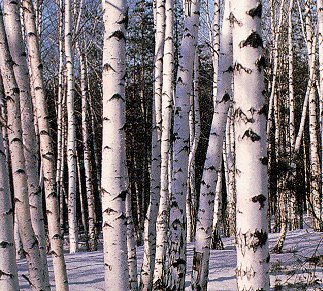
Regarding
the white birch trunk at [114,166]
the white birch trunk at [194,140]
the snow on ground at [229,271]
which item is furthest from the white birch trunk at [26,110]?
the white birch trunk at [194,140]

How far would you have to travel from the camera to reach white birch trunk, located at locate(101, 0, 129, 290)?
3.23 metres

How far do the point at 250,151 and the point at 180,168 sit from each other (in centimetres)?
273

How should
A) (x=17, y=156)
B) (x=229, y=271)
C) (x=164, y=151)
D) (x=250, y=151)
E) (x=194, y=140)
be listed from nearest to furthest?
1. (x=250, y=151)
2. (x=17, y=156)
3. (x=164, y=151)
4. (x=229, y=271)
5. (x=194, y=140)

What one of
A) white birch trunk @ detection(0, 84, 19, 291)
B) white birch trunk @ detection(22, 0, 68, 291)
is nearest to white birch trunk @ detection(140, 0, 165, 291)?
white birch trunk @ detection(22, 0, 68, 291)

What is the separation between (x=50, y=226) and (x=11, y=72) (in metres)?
1.62

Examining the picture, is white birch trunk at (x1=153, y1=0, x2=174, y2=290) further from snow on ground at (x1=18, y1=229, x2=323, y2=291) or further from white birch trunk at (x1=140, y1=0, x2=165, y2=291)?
snow on ground at (x1=18, y1=229, x2=323, y2=291)

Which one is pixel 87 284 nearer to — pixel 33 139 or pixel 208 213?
pixel 208 213

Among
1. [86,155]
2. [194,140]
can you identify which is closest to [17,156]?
[194,140]

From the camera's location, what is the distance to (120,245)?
325cm

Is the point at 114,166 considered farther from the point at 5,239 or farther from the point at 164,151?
the point at 164,151

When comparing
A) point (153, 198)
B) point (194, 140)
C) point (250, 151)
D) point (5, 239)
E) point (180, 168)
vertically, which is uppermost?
point (194, 140)

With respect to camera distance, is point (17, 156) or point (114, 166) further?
point (17, 156)

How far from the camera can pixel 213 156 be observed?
4.72m

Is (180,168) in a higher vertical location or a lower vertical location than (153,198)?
higher
